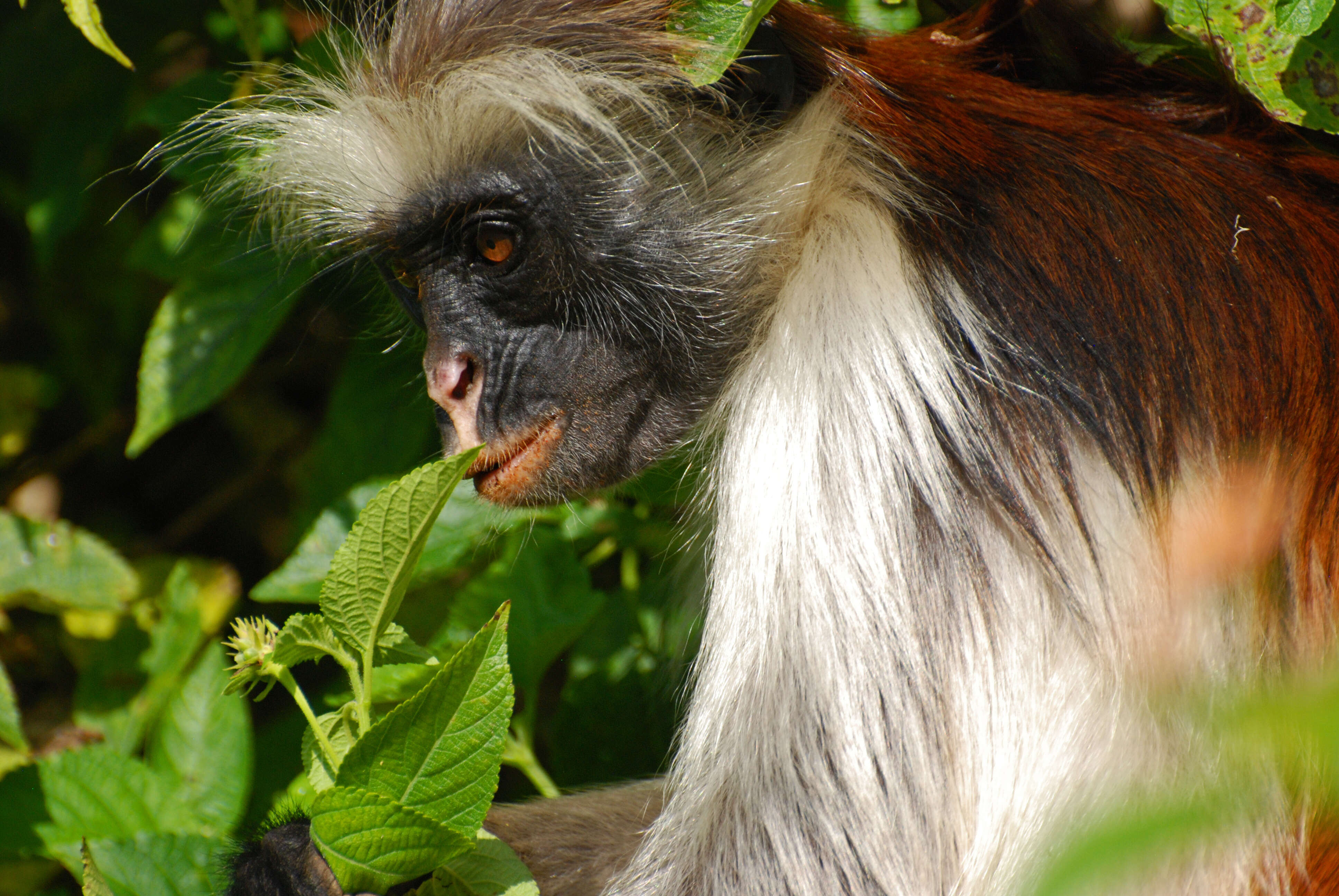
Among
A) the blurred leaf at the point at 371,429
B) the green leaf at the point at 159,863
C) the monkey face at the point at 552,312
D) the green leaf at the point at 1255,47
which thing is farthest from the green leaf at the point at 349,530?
the green leaf at the point at 1255,47

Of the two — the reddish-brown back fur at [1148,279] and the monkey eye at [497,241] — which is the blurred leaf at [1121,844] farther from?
the monkey eye at [497,241]

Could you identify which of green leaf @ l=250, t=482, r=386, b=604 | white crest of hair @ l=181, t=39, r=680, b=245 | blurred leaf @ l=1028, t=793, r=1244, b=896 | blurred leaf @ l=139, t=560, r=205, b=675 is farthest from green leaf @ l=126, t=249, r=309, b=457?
blurred leaf @ l=1028, t=793, r=1244, b=896

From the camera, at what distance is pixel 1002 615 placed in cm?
195

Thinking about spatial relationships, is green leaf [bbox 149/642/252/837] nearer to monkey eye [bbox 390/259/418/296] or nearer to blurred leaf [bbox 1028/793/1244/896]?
monkey eye [bbox 390/259/418/296]

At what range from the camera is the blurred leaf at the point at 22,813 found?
2.55 metres

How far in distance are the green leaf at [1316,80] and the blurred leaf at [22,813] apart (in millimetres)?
2843

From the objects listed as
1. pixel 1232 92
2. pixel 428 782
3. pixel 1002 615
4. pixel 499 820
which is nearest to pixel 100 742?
pixel 499 820

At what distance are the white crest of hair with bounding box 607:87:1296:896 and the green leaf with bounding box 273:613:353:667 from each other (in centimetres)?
69

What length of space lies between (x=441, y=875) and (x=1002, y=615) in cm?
102

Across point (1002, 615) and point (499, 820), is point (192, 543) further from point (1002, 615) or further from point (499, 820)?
point (1002, 615)

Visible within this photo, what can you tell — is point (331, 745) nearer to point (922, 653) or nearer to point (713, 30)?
point (922, 653)

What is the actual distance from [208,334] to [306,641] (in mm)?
1458

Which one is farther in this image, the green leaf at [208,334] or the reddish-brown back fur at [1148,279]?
the green leaf at [208,334]

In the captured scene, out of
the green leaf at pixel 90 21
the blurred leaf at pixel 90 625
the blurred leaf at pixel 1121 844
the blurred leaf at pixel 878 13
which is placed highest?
the green leaf at pixel 90 21
